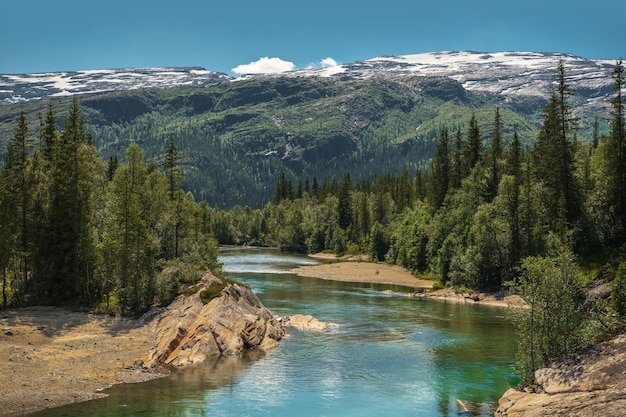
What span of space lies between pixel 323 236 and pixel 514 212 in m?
108

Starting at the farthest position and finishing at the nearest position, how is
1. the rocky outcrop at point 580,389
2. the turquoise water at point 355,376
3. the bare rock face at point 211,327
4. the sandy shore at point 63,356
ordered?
the bare rock face at point 211,327, the sandy shore at point 63,356, the turquoise water at point 355,376, the rocky outcrop at point 580,389

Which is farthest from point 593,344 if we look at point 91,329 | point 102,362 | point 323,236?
point 323,236

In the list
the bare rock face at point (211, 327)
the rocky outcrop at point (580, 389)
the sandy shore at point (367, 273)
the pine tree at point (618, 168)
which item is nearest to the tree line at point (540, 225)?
the pine tree at point (618, 168)

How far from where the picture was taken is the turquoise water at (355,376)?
35562 millimetres

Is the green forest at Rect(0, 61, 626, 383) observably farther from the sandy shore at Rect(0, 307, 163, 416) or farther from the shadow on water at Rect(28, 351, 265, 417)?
the shadow on water at Rect(28, 351, 265, 417)

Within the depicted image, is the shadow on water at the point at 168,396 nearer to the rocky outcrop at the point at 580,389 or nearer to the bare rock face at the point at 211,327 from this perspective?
the bare rock face at the point at 211,327

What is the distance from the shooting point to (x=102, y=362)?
4372cm

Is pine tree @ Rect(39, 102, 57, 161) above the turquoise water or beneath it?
above

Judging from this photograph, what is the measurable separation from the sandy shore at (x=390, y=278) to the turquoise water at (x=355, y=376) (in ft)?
34.1

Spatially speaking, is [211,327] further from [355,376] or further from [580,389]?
[580,389]

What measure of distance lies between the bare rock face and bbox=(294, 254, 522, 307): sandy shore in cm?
3306

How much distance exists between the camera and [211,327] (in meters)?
49.8

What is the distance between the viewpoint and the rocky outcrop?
28.4 metres

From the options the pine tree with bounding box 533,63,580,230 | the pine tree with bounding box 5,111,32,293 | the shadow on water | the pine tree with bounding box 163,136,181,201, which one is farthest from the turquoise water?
the pine tree with bounding box 5,111,32,293
